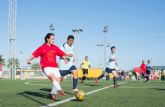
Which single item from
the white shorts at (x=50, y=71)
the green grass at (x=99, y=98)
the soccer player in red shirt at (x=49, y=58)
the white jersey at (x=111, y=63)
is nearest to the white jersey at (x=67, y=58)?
the green grass at (x=99, y=98)

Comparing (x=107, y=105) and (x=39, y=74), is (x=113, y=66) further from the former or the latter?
(x=39, y=74)

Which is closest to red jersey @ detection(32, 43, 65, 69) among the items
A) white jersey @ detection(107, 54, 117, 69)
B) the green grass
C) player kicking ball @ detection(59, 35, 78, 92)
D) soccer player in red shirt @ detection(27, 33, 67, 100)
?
soccer player in red shirt @ detection(27, 33, 67, 100)

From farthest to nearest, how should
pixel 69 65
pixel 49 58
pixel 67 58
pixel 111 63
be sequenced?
pixel 111 63 → pixel 67 58 → pixel 69 65 → pixel 49 58

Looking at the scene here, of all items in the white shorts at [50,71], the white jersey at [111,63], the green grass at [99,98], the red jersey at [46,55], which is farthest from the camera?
the white jersey at [111,63]

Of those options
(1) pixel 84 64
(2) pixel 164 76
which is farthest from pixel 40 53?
(2) pixel 164 76

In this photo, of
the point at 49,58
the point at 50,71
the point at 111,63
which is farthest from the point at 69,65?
the point at 111,63

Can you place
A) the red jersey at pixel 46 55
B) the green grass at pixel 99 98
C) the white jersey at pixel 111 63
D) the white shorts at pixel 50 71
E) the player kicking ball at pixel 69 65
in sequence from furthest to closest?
the white jersey at pixel 111 63 < the player kicking ball at pixel 69 65 < the red jersey at pixel 46 55 < the white shorts at pixel 50 71 < the green grass at pixel 99 98

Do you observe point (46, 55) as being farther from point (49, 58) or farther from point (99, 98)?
point (99, 98)

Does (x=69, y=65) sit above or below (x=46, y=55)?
below

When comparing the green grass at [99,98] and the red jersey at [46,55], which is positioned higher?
the red jersey at [46,55]

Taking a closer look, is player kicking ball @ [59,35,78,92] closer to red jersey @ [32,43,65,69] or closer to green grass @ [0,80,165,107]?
green grass @ [0,80,165,107]

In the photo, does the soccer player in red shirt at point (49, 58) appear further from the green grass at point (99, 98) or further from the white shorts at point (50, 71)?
the green grass at point (99, 98)

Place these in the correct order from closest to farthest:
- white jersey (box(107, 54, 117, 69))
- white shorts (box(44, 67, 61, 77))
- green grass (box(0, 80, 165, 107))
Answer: green grass (box(0, 80, 165, 107)) < white shorts (box(44, 67, 61, 77)) < white jersey (box(107, 54, 117, 69))

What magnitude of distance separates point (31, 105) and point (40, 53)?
2.26 meters
